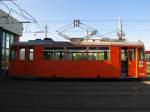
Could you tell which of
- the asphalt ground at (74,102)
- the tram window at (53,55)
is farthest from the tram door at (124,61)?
the asphalt ground at (74,102)

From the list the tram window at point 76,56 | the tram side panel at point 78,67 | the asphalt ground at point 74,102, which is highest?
the tram window at point 76,56

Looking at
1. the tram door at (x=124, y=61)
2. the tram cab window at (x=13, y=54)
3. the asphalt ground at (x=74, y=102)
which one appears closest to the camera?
the asphalt ground at (x=74, y=102)

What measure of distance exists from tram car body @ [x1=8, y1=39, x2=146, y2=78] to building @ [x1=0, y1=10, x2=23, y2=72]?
765 centimetres

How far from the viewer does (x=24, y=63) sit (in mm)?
29047

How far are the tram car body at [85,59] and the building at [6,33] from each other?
765 centimetres

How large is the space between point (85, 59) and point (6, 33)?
594 inches

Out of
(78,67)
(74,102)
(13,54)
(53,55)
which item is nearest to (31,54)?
(13,54)

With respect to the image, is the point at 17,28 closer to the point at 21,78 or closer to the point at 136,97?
the point at 21,78

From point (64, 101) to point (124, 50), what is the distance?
42.5 feet

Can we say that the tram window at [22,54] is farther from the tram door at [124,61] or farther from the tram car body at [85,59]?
the tram door at [124,61]

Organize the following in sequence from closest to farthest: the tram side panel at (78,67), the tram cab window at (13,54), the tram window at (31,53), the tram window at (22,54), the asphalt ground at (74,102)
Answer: the asphalt ground at (74,102), the tram side panel at (78,67), the tram window at (31,53), the tram window at (22,54), the tram cab window at (13,54)

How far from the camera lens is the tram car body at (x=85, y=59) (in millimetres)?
28281

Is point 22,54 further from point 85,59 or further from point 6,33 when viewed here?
point 6,33

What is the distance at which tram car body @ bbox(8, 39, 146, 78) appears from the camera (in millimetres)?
28281
